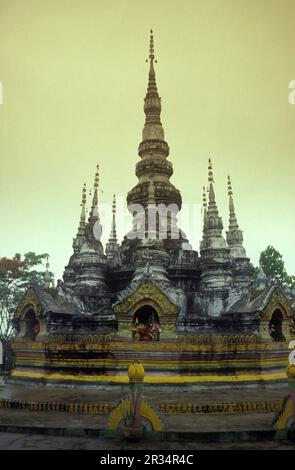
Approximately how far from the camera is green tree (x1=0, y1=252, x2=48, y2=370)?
3709 cm

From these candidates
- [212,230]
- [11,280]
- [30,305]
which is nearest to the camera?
[30,305]

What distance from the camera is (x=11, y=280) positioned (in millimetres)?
37812

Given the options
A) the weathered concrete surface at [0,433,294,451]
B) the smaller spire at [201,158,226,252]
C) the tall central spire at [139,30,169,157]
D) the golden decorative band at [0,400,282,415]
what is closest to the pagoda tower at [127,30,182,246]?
the tall central spire at [139,30,169,157]

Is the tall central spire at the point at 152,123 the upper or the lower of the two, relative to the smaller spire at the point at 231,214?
upper

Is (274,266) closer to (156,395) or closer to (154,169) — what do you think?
(154,169)

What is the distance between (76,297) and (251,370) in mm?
9824

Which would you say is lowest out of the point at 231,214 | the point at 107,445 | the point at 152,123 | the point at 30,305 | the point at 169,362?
the point at 107,445

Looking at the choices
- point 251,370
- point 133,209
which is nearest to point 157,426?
A: point 251,370

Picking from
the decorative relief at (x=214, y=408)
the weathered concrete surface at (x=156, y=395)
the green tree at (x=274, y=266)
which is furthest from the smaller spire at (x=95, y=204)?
the green tree at (x=274, y=266)

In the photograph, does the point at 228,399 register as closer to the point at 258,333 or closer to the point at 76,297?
the point at 258,333

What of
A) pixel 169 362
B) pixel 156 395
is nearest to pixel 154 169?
pixel 169 362

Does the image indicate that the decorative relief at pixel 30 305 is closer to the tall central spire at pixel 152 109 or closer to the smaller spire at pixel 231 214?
the tall central spire at pixel 152 109

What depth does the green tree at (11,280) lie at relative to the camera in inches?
1460
